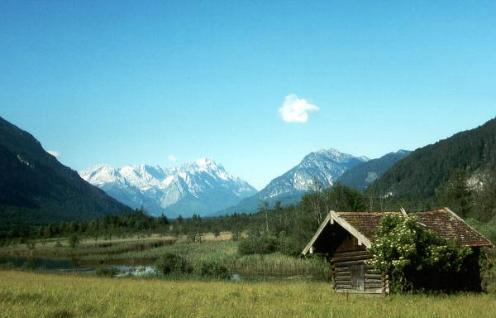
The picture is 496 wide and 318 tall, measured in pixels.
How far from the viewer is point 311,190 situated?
8762 centimetres

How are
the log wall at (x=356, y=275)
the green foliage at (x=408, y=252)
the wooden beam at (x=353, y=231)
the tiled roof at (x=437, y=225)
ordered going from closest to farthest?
the green foliage at (x=408, y=252) < the wooden beam at (x=353, y=231) < the log wall at (x=356, y=275) < the tiled roof at (x=437, y=225)

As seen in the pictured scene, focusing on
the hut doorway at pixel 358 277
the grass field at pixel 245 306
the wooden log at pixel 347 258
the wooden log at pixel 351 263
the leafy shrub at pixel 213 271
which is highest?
the wooden log at pixel 347 258

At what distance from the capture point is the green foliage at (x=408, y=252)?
2547cm

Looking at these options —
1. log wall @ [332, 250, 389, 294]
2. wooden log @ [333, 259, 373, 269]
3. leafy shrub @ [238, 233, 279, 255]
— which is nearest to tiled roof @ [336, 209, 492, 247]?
log wall @ [332, 250, 389, 294]

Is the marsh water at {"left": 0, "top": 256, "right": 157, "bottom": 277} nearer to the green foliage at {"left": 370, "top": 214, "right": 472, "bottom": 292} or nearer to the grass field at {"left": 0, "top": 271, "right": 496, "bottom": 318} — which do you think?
the grass field at {"left": 0, "top": 271, "right": 496, "bottom": 318}

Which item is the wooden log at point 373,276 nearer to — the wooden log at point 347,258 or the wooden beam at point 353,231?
the wooden log at point 347,258

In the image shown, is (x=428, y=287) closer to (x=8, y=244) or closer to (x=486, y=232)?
(x=486, y=232)

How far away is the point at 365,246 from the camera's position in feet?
91.5

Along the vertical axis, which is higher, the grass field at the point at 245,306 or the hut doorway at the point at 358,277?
the hut doorway at the point at 358,277

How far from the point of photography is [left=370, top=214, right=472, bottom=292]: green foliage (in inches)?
1003

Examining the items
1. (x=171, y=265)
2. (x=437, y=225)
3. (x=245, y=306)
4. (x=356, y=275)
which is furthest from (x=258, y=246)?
(x=245, y=306)

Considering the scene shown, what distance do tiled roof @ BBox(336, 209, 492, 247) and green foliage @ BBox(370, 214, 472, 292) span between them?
31.8 inches

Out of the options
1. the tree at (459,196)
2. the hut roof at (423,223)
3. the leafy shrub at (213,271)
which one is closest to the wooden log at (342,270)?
the hut roof at (423,223)

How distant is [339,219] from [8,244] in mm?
146911
